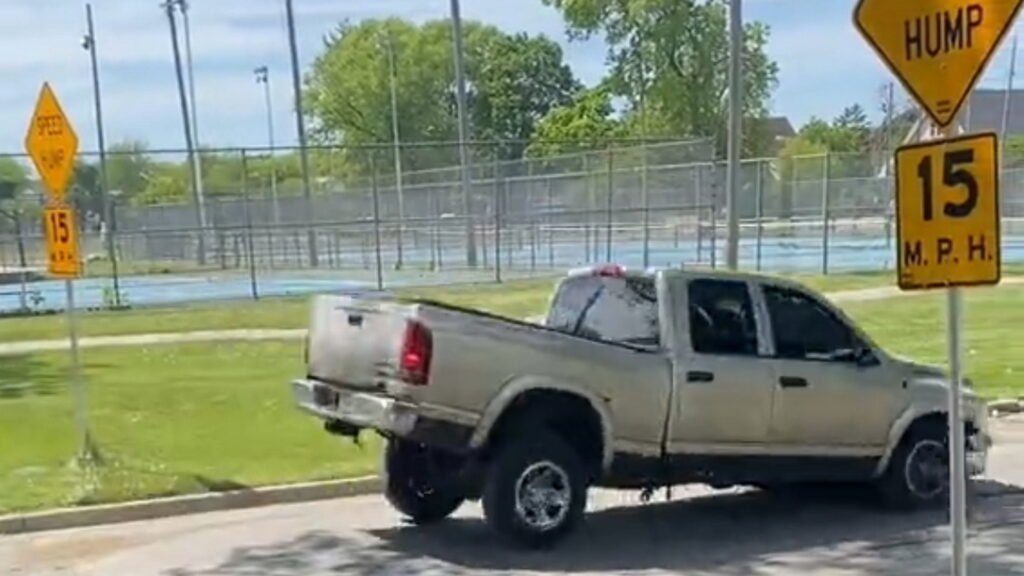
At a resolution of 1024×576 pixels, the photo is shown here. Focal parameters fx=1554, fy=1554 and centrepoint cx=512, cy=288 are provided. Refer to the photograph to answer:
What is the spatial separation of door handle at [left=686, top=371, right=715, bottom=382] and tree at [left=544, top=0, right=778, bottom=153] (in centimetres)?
Answer: 4961

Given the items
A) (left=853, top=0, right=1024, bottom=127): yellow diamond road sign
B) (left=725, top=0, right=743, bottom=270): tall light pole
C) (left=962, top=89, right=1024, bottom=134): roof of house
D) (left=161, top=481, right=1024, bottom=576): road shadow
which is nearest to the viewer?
(left=853, top=0, right=1024, bottom=127): yellow diamond road sign

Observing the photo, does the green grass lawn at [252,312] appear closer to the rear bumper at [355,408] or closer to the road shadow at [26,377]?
the road shadow at [26,377]

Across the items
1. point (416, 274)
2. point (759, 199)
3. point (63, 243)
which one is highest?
point (63, 243)

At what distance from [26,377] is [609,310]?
36.3 ft

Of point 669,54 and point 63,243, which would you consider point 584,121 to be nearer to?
point 669,54

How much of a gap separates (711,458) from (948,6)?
497 centimetres

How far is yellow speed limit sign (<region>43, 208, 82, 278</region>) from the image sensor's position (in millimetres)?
12891

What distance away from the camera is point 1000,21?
19.2ft

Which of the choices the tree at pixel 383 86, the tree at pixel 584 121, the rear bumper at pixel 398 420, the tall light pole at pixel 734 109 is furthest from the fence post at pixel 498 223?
the tree at pixel 383 86

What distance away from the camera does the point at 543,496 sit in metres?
9.77

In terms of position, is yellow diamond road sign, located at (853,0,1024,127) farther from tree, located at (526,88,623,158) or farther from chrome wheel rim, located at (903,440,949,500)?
tree, located at (526,88,623,158)

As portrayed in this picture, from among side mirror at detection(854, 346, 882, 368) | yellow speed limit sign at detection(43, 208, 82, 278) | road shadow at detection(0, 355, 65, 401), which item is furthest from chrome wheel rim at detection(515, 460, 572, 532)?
road shadow at detection(0, 355, 65, 401)

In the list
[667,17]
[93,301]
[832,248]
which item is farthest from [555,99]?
[93,301]

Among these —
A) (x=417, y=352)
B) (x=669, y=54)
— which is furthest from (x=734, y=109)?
(x=669, y=54)
